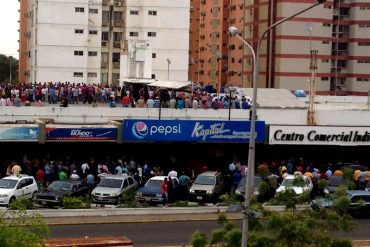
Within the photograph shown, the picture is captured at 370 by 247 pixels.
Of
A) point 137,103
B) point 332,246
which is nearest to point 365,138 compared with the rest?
point 137,103

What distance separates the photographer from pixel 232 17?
87500 millimetres

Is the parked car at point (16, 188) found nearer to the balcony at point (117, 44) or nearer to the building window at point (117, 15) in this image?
the balcony at point (117, 44)

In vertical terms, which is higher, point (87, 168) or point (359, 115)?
point (359, 115)

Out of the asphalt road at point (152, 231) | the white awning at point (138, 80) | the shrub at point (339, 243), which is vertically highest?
the white awning at point (138, 80)

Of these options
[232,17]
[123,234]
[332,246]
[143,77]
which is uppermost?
[232,17]

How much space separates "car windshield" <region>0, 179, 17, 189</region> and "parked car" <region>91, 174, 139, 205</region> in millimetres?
3092

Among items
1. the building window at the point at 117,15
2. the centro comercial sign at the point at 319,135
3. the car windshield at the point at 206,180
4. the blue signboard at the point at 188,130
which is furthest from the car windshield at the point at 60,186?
the building window at the point at 117,15

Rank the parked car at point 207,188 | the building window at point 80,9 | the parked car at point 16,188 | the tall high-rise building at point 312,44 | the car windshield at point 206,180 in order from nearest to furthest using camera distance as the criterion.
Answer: the parked car at point 16,188, the parked car at point 207,188, the car windshield at point 206,180, the building window at point 80,9, the tall high-rise building at point 312,44

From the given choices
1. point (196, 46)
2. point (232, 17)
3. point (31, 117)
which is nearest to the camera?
point (31, 117)

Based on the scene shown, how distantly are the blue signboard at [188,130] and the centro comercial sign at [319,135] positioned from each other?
85cm

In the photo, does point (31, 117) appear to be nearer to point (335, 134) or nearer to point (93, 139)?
point (93, 139)

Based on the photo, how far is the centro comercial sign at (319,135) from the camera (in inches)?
1553

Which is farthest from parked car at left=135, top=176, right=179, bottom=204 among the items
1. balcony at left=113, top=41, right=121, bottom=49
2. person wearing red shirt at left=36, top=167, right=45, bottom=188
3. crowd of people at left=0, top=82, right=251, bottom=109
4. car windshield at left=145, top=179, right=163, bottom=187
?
balcony at left=113, top=41, right=121, bottom=49

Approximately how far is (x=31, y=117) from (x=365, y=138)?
56.4 feet
